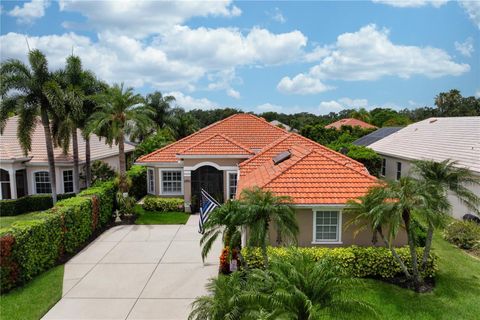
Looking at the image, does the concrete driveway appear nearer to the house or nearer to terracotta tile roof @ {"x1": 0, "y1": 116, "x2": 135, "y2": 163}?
the house

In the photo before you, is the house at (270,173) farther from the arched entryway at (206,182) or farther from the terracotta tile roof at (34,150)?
the terracotta tile roof at (34,150)

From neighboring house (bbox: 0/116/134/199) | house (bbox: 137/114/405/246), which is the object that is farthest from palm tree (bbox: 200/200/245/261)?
neighboring house (bbox: 0/116/134/199)

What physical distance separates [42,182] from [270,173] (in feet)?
61.5

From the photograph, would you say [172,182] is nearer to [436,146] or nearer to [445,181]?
[445,181]

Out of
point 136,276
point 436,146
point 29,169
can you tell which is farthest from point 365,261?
point 29,169

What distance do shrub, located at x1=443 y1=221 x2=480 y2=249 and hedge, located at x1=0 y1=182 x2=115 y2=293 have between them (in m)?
17.0

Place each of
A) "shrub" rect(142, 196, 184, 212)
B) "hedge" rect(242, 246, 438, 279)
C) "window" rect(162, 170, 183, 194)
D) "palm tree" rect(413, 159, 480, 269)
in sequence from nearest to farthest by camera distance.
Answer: "palm tree" rect(413, 159, 480, 269), "hedge" rect(242, 246, 438, 279), "shrub" rect(142, 196, 184, 212), "window" rect(162, 170, 183, 194)

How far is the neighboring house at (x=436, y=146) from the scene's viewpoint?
21.4m

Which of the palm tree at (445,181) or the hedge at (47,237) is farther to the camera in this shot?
the hedge at (47,237)

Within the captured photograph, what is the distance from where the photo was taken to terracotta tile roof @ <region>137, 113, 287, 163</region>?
26.3m

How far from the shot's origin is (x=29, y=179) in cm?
2638

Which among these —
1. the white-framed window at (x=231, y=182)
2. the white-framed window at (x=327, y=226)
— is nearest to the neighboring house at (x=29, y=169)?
the white-framed window at (x=231, y=182)

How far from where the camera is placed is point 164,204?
24.0m

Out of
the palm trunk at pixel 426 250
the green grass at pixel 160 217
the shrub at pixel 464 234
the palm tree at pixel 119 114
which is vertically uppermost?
the palm tree at pixel 119 114
